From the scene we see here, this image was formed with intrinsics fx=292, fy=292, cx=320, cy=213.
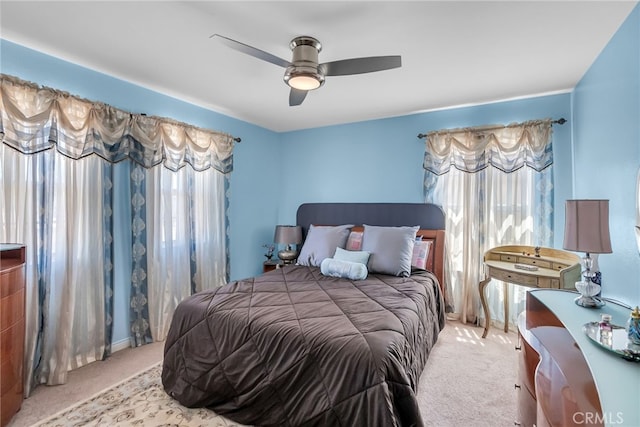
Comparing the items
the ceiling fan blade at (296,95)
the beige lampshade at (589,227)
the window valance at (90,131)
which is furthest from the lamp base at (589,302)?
the window valance at (90,131)

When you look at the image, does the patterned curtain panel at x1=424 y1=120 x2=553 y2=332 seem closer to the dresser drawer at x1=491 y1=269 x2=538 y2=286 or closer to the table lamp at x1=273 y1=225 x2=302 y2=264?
the dresser drawer at x1=491 y1=269 x2=538 y2=286

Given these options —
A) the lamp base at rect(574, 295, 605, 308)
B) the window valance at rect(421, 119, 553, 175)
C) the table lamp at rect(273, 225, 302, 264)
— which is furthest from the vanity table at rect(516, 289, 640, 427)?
the table lamp at rect(273, 225, 302, 264)

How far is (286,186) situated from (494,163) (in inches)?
Result: 113

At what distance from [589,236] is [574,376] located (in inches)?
38.4

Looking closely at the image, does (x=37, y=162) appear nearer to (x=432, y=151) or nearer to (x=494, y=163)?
(x=432, y=151)

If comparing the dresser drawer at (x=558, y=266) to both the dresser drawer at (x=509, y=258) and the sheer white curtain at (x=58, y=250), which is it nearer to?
the dresser drawer at (x=509, y=258)

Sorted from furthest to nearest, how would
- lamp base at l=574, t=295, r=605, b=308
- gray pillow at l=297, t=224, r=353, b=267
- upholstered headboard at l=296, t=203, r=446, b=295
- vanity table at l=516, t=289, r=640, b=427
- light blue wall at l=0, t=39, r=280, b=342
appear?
upholstered headboard at l=296, t=203, r=446, b=295
gray pillow at l=297, t=224, r=353, b=267
light blue wall at l=0, t=39, r=280, b=342
lamp base at l=574, t=295, r=605, b=308
vanity table at l=516, t=289, r=640, b=427

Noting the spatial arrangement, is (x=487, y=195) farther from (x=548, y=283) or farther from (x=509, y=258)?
(x=548, y=283)

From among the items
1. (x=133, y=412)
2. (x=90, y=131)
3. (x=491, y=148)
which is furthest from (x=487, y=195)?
(x=90, y=131)

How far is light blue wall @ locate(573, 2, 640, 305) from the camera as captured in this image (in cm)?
171

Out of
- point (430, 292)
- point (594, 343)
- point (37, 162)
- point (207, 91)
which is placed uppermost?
point (207, 91)

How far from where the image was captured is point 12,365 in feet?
6.00

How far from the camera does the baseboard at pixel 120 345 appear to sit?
2695mm

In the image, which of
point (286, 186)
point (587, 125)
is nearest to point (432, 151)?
point (587, 125)
